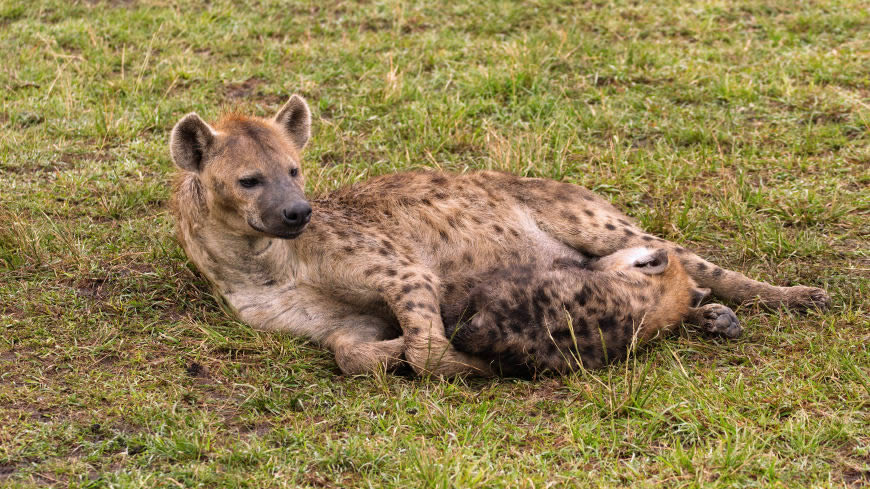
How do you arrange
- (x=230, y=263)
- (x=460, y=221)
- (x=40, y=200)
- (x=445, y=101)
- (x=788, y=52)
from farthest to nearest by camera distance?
(x=788, y=52), (x=445, y=101), (x=40, y=200), (x=460, y=221), (x=230, y=263)

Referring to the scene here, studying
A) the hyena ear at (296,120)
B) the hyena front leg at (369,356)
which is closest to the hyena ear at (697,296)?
the hyena front leg at (369,356)

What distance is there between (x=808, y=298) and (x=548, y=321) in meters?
1.20

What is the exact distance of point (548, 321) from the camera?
12.3 ft

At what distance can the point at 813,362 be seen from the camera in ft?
12.3

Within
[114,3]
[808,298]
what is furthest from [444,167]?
[114,3]

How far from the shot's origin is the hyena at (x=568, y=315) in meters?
3.71

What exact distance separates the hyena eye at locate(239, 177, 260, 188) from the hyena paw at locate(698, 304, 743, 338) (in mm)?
1799

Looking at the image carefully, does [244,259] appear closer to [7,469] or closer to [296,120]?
[296,120]

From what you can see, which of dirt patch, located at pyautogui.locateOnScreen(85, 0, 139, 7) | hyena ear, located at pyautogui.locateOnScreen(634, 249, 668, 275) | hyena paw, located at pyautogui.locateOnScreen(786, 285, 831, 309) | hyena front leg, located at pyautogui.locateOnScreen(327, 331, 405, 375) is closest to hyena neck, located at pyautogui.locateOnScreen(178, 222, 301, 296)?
hyena front leg, located at pyautogui.locateOnScreen(327, 331, 405, 375)

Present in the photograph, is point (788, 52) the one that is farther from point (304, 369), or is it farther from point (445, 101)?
point (304, 369)

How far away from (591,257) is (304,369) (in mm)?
1477

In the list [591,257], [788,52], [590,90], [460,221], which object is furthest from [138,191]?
[788,52]

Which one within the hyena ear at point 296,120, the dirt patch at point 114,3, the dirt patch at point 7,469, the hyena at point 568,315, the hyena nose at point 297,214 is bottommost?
the dirt patch at point 7,469

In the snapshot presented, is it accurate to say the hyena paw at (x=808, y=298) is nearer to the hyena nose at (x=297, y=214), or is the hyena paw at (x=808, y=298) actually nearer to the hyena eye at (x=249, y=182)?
the hyena nose at (x=297, y=214)
